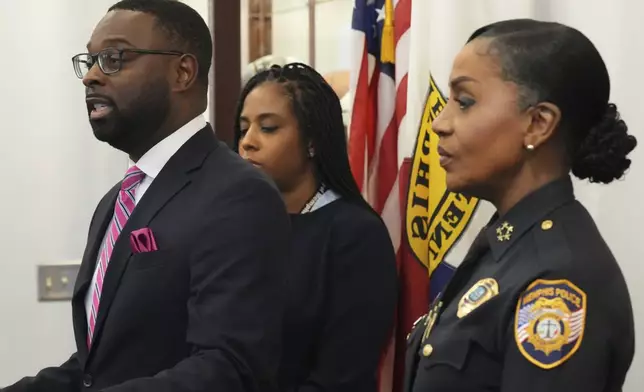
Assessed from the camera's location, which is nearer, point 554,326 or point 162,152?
point 554,326

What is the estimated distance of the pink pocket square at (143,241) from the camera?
1274mm

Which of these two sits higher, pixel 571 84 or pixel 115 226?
pixel 571 84

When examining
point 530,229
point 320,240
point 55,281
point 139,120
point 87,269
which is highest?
point 139,120

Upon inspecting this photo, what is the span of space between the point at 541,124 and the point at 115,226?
682 mm

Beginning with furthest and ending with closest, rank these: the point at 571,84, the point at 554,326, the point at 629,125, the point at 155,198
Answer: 1. the point at 629,125
2. the point at 155,198
3. the point at 571,84
4. the point at 554,326

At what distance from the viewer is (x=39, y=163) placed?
272 centimetres

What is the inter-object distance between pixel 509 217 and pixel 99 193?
71.7 inches

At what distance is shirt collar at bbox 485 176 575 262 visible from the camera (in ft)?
3.96

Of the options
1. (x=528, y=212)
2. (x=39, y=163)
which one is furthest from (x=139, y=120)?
(x=39, y=163)

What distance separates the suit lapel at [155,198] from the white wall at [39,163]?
1457 mm

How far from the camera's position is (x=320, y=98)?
84.1 inches

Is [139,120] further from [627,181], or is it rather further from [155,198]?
[627,181]

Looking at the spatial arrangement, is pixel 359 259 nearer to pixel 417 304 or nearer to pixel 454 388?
pixel 417 304

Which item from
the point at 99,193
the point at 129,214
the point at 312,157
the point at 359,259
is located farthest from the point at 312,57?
the point at 129,214
